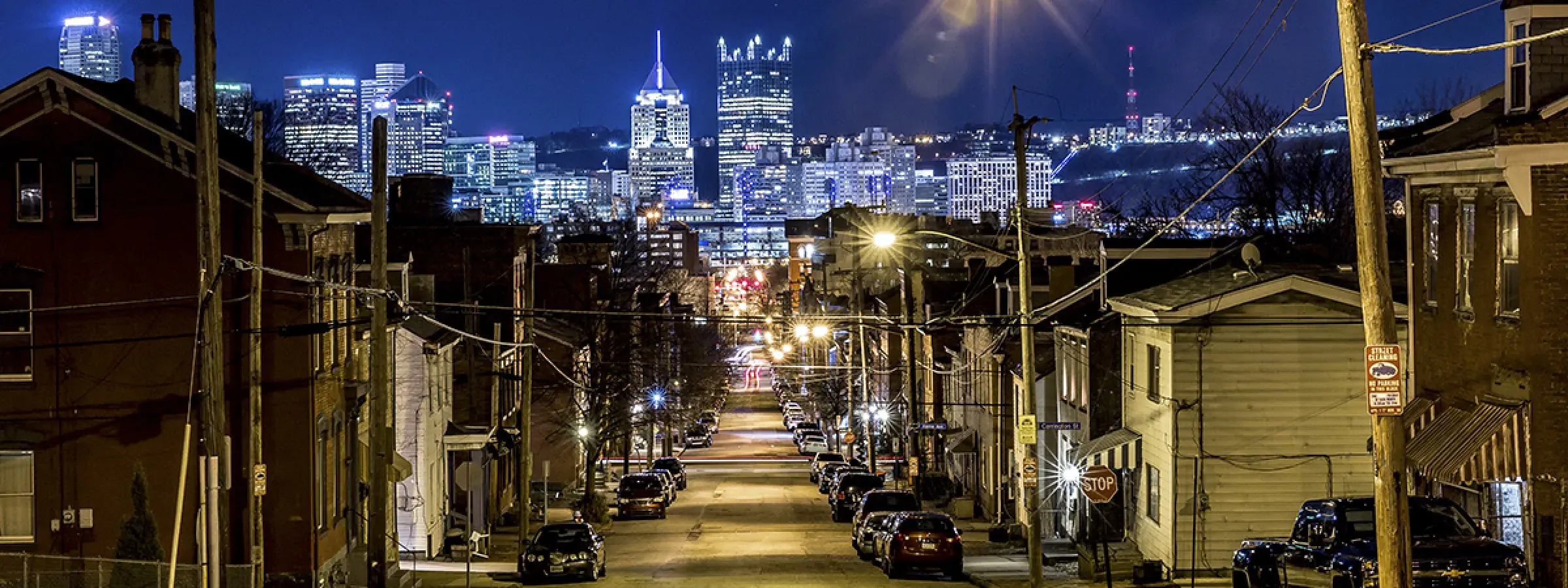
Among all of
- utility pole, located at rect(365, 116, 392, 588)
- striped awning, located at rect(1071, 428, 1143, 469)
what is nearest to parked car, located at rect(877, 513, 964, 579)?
striped awning, located at rect(1071, 428, 1143, 469)

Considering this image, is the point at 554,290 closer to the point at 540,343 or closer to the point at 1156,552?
the point at 540,343

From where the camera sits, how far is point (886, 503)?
45.0m

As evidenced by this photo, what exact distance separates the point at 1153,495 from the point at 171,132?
21.0 m

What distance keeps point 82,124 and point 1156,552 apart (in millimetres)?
22734

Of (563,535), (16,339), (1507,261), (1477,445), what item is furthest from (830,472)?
(1507,261)

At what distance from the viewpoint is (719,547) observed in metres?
46.3

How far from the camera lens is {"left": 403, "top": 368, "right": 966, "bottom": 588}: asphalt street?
36469mm

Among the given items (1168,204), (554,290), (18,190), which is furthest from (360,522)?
(1168,204)

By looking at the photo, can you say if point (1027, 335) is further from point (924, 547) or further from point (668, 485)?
point (668, 485)

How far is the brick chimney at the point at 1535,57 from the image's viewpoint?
23.2 m

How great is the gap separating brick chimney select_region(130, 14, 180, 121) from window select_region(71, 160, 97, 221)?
1.73 metres

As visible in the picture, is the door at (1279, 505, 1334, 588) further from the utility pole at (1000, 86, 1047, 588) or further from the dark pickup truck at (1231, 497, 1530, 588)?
the utility pole at (1000, 86, 1047, 588)

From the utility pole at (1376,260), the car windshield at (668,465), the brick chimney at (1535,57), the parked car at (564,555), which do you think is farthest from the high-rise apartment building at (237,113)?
the utility pole at (1376,260)

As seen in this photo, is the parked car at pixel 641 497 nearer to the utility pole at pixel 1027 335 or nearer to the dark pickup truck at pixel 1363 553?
the utility pole at pixel 1027 335
